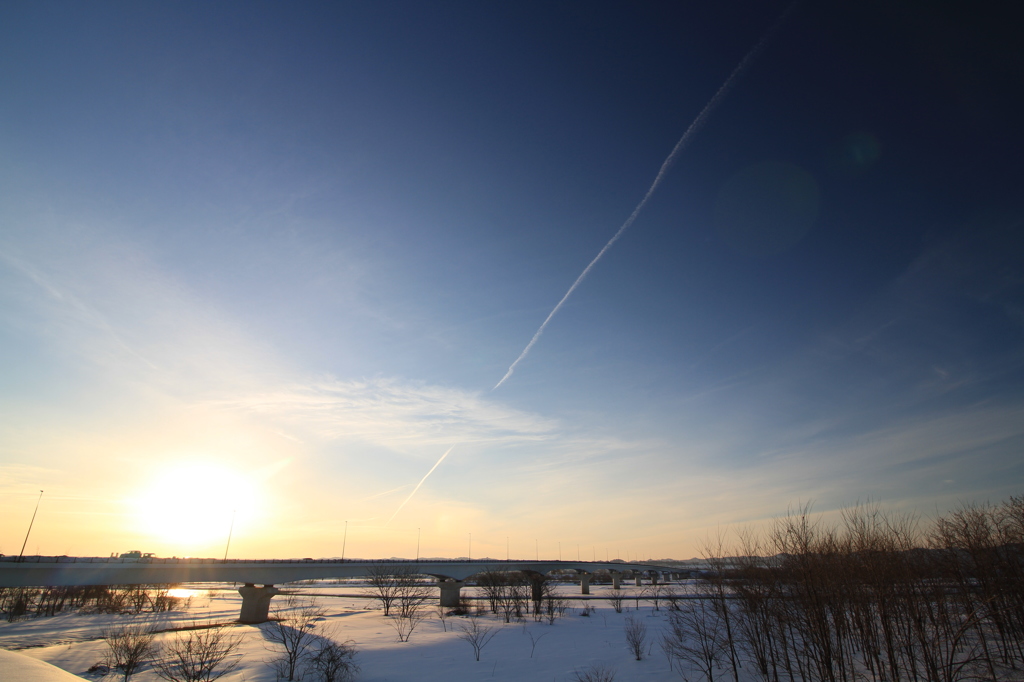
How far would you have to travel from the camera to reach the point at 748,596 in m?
25.2

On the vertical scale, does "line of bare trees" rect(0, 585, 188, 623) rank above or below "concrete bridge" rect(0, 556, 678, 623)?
below

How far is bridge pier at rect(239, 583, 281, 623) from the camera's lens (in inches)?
2464

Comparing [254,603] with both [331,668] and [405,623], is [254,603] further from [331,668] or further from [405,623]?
[331,668]

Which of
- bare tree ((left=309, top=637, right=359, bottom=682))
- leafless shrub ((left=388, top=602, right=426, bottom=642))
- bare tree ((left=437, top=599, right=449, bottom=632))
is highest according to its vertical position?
bare tree ((left=309, top=637, right=359, bottom=682))

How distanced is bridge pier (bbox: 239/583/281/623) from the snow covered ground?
3804mm

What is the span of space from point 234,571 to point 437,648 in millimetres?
35358

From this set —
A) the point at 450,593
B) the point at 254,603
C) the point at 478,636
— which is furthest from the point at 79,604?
the point at 478,636

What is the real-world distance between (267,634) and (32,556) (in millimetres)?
25315

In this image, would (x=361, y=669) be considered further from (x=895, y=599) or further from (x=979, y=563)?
(x=979, y=563)

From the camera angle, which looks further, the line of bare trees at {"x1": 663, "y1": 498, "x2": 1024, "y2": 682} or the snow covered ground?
the snow covered ground

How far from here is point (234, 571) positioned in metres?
61.6

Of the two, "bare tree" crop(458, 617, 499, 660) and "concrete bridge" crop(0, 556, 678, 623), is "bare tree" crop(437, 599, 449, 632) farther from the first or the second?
"bare tree" crop(458, 617, 499, 660)

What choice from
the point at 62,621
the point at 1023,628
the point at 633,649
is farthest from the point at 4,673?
the point at 62,621

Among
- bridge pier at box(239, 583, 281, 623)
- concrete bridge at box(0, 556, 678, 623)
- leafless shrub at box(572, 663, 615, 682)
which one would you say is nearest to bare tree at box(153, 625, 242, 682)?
concrete bridge at box(0, 556, 678, 623)
